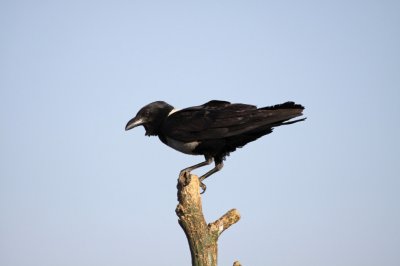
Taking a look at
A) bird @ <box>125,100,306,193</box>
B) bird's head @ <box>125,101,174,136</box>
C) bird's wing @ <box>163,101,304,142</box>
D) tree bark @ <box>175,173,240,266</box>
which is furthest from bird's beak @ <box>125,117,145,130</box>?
tree bark @ <box>175,173,240,266</box>

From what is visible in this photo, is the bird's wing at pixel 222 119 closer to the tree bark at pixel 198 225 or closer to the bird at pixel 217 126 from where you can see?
the bird at pixel 217 126

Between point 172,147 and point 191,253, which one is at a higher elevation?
point 172,147

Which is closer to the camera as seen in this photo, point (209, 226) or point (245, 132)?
point (209, 226)

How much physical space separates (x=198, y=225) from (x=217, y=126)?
1765mm

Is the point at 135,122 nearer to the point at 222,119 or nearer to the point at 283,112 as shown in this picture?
the point at 222,119

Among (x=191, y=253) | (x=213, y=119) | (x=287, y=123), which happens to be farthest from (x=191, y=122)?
(x=191, y=253)

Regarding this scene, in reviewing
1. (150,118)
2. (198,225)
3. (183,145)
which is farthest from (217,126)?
(198,225)

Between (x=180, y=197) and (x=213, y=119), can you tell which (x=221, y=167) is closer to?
(x=213, y=119)

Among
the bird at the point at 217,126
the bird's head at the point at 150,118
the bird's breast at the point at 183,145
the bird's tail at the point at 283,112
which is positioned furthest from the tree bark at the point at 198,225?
the bird's head at the point at 150,118

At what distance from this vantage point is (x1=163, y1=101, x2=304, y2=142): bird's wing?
300 inches

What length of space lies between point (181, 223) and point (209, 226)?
0.38 metres

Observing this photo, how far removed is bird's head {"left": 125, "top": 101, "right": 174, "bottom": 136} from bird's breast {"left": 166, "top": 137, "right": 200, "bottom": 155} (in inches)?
17.5

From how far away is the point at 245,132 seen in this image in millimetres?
7777

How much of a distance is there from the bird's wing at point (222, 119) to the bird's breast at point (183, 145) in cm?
10
